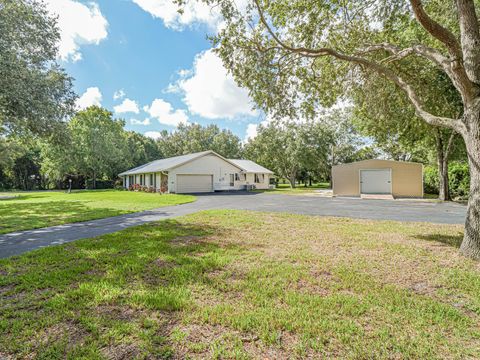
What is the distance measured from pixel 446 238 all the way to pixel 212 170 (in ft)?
75.0

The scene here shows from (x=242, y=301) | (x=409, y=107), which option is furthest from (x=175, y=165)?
(x=242, y=301)

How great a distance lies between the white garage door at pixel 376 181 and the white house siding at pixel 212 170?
14615 mm

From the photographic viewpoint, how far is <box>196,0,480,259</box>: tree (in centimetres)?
480

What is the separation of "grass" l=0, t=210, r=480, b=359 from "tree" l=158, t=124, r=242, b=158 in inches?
1703

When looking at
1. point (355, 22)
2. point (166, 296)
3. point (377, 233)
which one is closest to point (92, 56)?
point (355, 22)

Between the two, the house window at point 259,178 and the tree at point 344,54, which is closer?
the tree at point 344,54

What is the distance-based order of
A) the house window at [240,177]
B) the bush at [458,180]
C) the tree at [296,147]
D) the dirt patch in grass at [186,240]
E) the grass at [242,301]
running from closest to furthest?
the grass at [242,301]
the dirt patch in grass at [186,240]
the bush at [458,180]
the house window at [240,177]
the tree at [296,147]

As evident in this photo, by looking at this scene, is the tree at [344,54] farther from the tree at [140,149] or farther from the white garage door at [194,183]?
the tree at [140,149]

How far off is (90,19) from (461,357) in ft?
45.8

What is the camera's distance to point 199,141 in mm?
51125

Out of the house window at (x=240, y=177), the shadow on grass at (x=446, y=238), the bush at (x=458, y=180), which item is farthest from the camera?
the house window at (x=240, y=177)

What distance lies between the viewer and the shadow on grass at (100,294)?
2.35 meters

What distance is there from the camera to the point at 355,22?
7.75m

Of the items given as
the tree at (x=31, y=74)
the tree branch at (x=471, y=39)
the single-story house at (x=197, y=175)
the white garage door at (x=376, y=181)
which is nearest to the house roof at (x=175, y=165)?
the single-story house at (x=197, y=175)
